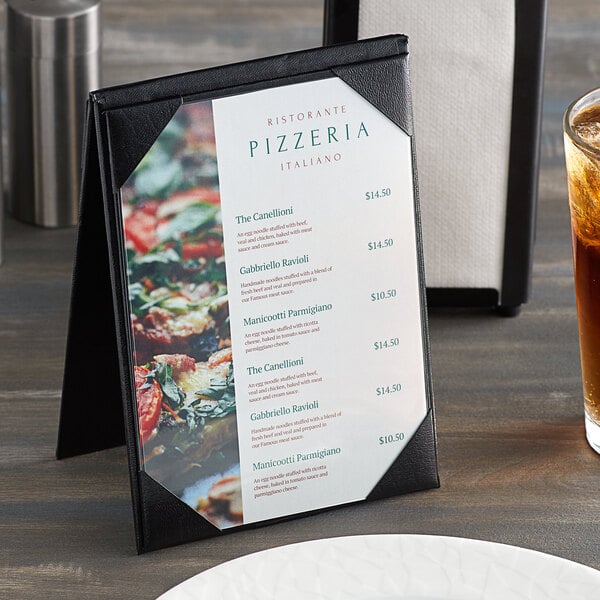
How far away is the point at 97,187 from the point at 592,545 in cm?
36

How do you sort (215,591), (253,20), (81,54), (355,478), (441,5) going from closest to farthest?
(215,591) < (355,478) < (441,5) < (81,54) < (253,20)

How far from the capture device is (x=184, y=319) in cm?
67

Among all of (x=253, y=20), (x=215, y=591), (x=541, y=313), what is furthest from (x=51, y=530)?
(x=253, y=20)

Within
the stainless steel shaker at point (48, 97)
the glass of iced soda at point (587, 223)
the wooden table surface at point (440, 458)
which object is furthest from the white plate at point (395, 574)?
the stainless steel shaker at point (48, 97)

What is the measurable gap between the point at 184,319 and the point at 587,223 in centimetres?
25

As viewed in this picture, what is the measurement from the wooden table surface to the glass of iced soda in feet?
0.20

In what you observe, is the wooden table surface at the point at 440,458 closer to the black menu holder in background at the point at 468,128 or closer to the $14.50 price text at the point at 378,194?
the black menu holder in background at the point at 468,128

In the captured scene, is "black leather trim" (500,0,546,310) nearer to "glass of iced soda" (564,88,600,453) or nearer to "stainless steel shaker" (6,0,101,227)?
"glass of iced soda" (564,88,600,453)

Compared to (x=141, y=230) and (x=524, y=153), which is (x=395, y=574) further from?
(x=524, y=153)

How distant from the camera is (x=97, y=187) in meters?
0.67

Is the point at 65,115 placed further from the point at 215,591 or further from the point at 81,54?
the point at 215,591

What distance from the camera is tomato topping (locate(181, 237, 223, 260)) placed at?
0.66 metres

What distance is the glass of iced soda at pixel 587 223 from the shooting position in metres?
0.69

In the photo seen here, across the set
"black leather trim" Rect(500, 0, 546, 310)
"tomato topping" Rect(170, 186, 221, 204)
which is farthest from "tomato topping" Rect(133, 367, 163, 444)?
"black leather trim" Rect(500, 0, 546, 310)
